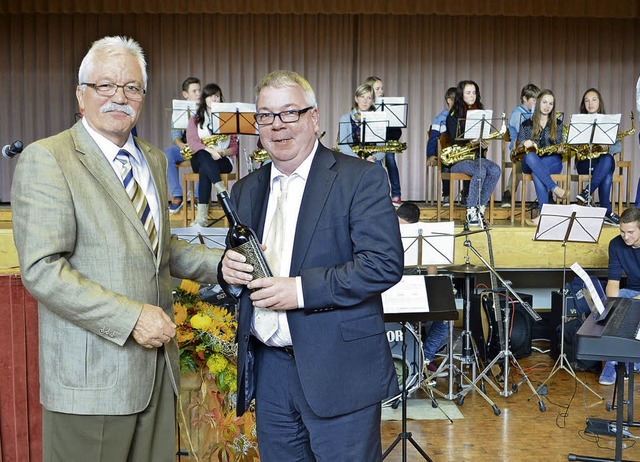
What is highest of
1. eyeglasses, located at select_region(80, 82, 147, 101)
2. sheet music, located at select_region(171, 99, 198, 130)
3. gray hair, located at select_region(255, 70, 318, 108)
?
sheet music, located at select_region(171, 99, 198, 130)

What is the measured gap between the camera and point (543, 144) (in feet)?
26.8

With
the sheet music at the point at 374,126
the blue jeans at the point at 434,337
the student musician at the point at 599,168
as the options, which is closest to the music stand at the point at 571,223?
the blue jeans at the point at 434,337

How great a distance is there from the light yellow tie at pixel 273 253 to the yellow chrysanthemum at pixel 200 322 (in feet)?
2.52

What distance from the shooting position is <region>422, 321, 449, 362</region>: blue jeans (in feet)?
19.0

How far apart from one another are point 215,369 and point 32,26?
943 centimetres

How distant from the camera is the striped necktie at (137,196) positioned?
7.06ft

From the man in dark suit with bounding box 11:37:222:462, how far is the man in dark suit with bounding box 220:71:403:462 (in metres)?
0.26

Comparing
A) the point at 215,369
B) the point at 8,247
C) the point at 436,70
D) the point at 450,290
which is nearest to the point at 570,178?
the point at 436,70

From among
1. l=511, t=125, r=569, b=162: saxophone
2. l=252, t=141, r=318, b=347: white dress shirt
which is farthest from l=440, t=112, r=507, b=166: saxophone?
l=252, t=141, r=318, b=347: white dress shirt

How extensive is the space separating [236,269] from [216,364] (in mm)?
993

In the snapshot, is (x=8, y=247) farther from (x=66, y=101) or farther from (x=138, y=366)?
(x=138, y=366)

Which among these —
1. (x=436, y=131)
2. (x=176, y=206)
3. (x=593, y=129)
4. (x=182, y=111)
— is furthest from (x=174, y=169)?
(x=593, y=129)

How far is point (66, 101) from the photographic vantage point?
1116 cm

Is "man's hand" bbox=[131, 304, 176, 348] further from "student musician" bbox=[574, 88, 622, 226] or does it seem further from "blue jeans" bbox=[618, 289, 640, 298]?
"student musician" bbox=[574, 88, 622, 226]
